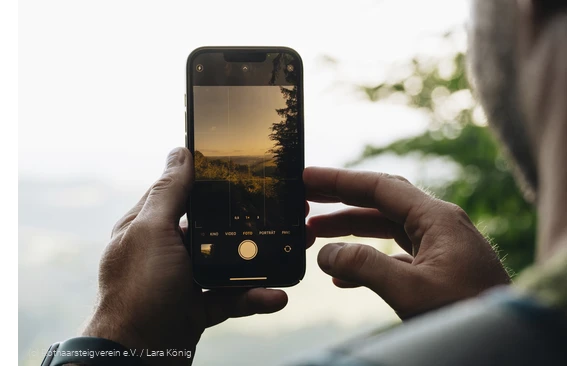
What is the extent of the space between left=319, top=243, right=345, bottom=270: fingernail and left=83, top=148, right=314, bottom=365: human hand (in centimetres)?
15

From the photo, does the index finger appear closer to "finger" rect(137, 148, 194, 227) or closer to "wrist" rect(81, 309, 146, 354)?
"finger" rect(137, 148, 194, 227)

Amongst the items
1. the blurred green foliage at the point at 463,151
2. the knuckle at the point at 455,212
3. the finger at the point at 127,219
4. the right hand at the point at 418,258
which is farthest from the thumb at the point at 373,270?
the blurred green foliage at the point at 463,151

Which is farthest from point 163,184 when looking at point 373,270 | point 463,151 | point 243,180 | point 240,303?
point 463,151

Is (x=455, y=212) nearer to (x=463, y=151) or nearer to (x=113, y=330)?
(x=113, y=330)

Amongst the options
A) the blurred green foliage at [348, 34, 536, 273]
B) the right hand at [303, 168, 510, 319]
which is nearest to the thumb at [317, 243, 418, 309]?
the right hand at [303, 168, 510, 319]

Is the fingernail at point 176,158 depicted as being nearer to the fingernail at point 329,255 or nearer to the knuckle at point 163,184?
the knuckle at point 163,184

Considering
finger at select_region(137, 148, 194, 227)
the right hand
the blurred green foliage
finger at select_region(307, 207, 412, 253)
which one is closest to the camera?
the right hand

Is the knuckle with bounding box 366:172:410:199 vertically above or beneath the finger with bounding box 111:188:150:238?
above

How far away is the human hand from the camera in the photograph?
740mm

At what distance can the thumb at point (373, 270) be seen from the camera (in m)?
0.67

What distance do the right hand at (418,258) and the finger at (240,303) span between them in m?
0.15
